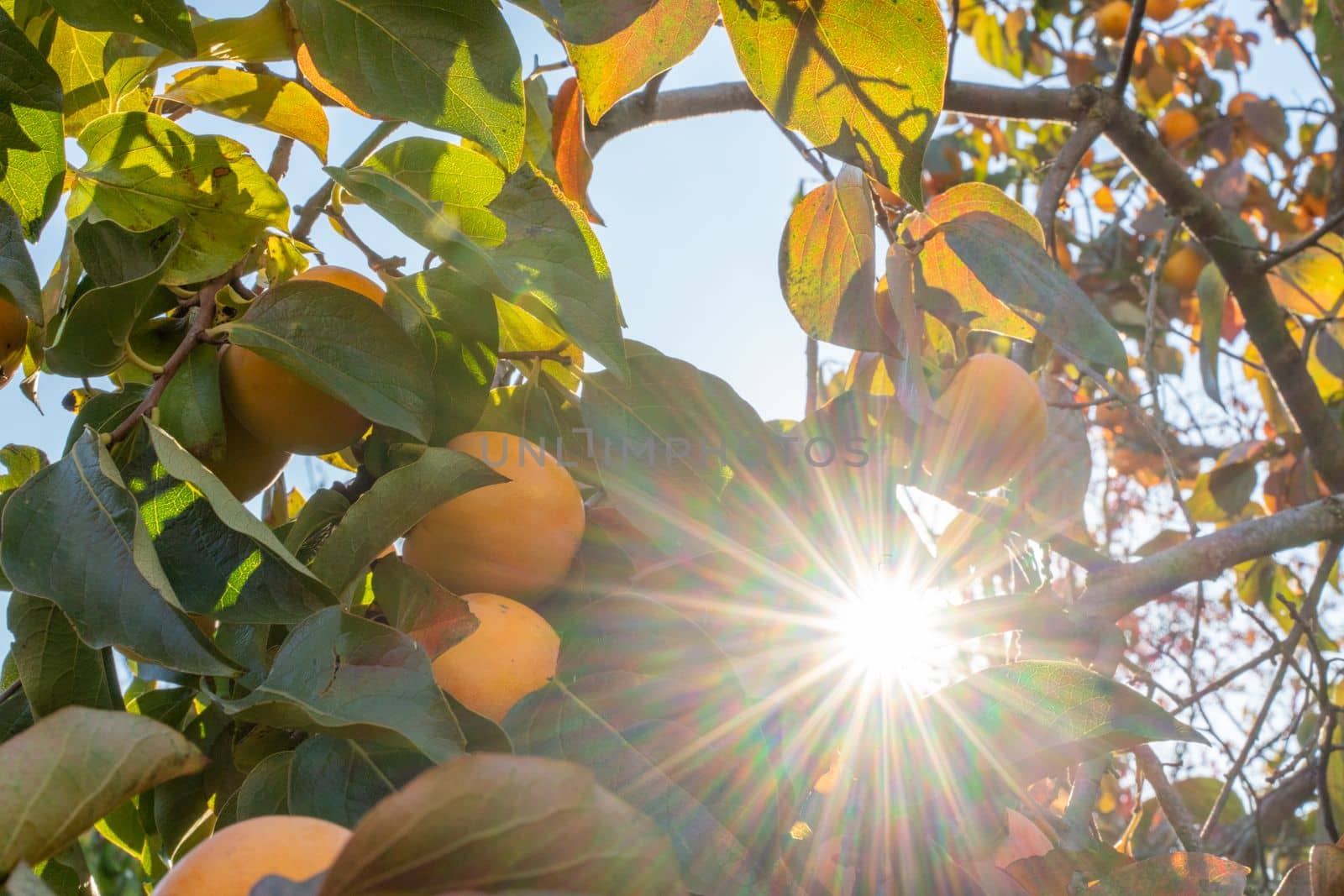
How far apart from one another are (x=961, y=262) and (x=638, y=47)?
445 millimetres

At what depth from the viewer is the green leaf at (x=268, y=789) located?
60 cm

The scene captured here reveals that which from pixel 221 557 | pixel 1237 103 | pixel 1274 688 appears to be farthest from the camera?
pixel 1237 103

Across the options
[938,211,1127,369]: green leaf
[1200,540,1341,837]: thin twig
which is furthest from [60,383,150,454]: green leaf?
[1200,540,1341,837]: thin twig

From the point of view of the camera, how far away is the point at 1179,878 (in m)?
0.71

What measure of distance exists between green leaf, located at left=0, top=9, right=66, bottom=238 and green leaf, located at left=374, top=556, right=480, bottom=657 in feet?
1.16

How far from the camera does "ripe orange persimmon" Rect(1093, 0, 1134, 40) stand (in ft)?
11.4

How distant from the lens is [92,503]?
623mm

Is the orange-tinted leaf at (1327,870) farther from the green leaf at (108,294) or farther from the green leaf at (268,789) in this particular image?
the green leaf at (108,294)

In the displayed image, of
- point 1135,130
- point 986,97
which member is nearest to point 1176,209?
point 1135,130

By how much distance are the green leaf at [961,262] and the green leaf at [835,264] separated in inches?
4.0

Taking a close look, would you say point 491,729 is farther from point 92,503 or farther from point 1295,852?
point 1295,852

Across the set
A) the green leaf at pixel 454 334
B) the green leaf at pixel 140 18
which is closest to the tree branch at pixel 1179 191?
the green leaf at pixel 454 334

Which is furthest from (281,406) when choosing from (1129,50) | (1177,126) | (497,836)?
(1177,126)

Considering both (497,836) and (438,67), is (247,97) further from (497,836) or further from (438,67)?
(497,836)
